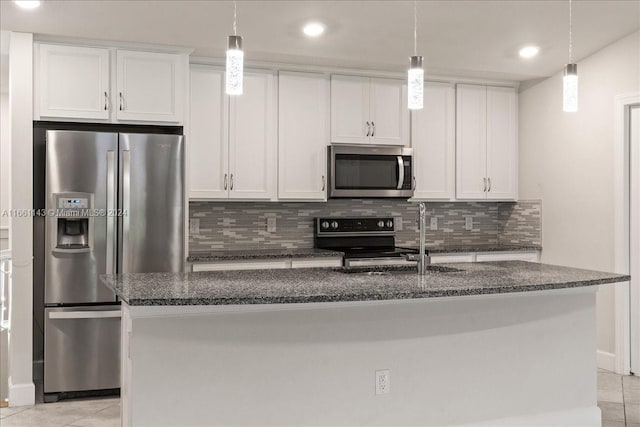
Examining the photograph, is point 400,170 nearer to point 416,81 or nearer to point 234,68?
point 416,81

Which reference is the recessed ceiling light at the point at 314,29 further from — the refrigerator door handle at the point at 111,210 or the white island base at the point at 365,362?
the white island base at the point at 365,362

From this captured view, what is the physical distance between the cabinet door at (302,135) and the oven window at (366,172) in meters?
0.14

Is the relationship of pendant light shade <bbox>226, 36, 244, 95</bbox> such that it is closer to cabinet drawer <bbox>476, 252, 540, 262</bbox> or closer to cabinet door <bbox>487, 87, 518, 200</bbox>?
cabinet drawer <bbox>476, 252, 540, 262</bbox>

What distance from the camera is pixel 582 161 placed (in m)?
4.92

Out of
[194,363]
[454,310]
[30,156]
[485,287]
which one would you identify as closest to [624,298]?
[454,310]

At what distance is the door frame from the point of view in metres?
4.55

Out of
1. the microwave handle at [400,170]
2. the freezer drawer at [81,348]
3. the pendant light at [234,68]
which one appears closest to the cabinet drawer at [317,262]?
the microwave handle at [400,170]

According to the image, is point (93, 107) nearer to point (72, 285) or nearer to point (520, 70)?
point (72, 285)

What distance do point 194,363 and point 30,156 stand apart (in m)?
2.14

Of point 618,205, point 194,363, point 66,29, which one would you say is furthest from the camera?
point 618,205

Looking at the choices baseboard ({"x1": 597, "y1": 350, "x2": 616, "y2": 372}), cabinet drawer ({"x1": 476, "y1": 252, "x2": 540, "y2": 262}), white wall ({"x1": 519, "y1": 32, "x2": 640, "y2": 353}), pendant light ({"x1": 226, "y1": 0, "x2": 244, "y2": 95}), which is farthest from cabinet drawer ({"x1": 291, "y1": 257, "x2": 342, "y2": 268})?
pendant light ({"x1": 226, "y1": 0, "x2": 244, "y2": 95})

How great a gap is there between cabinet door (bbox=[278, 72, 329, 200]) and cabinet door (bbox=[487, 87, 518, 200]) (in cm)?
157

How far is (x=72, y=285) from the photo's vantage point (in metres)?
4.05

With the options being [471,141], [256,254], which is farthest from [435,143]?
[256,254]
